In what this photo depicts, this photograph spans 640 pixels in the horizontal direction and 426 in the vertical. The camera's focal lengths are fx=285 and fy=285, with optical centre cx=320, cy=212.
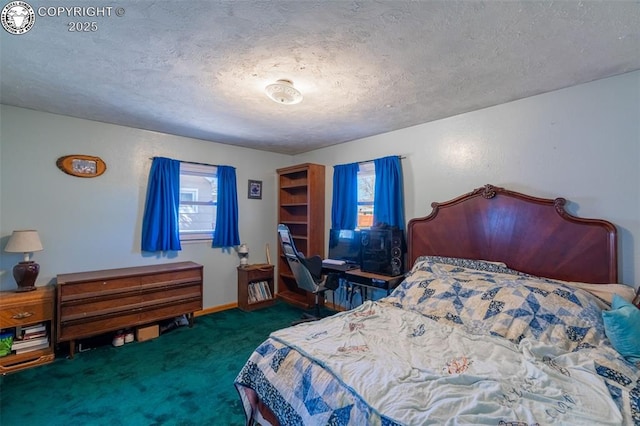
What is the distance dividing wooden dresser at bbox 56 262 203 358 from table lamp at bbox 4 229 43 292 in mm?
207

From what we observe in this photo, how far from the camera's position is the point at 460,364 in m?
1.49

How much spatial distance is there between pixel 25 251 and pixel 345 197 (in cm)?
339

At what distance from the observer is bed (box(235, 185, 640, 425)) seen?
1174 millimetres

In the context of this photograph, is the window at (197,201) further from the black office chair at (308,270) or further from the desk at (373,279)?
the desk at (373,279)

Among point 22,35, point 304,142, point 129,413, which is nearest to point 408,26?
point 22,35

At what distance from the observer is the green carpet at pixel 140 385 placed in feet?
6.44

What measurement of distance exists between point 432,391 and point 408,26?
1.83 m

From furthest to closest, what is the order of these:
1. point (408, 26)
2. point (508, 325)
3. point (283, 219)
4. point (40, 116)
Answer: point (283, 219) → point (40, 116) → point (508, 325) → point (408, 26)

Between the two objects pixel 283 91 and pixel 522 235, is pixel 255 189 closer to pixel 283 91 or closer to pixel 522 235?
pixel 283 91

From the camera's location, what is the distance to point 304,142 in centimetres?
412

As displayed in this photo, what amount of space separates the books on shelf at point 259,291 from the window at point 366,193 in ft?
5.72

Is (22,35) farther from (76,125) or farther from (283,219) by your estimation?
(283,219)

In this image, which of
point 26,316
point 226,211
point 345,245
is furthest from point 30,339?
point 345,245

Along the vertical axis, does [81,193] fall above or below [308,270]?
above
